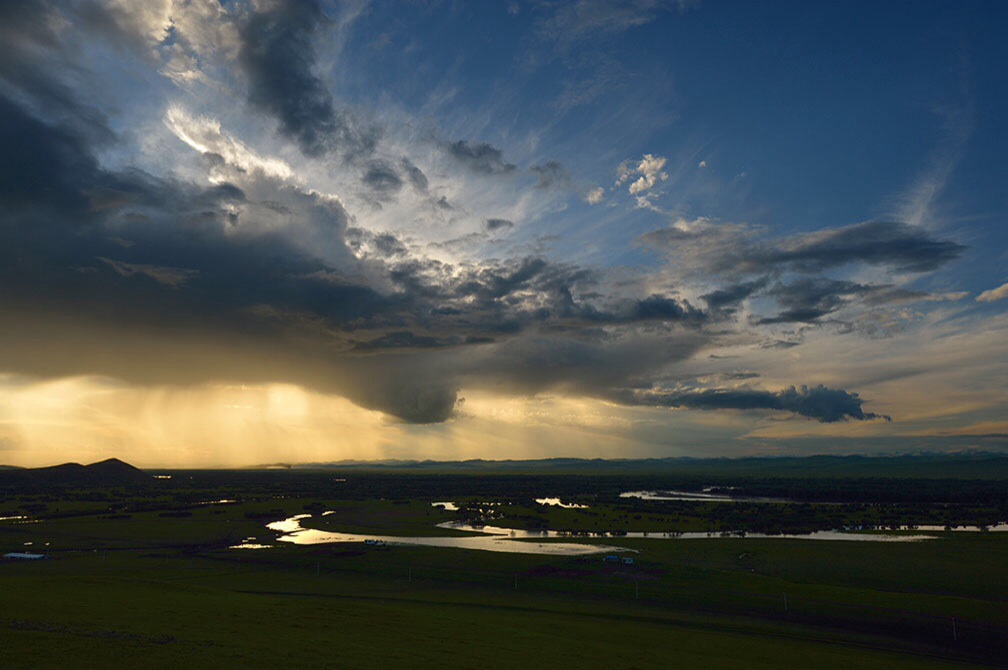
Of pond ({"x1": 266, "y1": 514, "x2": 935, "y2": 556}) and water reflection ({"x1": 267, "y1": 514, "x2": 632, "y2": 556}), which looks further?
pond ({"x1": 266, "y1": 514, "x2": 935, "y2": 556})

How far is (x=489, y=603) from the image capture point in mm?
59562

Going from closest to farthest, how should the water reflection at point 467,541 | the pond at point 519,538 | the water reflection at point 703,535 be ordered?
the water reflection at point 467,541 < the pond at point 519,538 < the water reflection at point 703,535

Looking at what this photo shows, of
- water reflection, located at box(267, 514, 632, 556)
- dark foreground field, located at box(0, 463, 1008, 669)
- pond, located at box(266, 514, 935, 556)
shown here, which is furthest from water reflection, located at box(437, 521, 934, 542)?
dark foreground field, located at box(0, 463, 1008, 669)

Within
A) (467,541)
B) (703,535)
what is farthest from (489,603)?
(703,535)

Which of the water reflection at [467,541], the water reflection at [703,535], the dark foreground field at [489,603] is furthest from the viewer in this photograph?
the water reflection at [703,535]

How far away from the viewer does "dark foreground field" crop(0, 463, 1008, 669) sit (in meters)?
29.0

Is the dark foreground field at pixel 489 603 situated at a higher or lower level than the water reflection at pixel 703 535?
higher

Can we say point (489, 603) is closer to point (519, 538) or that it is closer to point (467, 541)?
point (467, 541)

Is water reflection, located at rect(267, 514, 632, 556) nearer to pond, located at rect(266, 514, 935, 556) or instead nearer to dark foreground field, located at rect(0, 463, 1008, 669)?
pond, located at rect(266, 514, 935, 556)

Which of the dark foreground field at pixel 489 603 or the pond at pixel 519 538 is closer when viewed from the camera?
the dark foreground field at pixel 489 603

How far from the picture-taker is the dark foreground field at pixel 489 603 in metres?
29.0

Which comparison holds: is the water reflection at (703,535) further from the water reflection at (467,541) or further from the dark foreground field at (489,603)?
the dark foreground field at (489,603)

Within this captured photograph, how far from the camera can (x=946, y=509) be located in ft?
519

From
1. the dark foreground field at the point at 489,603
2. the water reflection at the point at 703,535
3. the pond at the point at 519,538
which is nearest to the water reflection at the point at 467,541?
the pond at the point at 519,538
